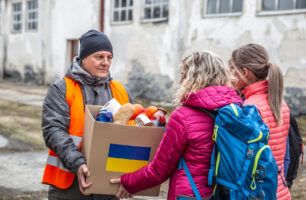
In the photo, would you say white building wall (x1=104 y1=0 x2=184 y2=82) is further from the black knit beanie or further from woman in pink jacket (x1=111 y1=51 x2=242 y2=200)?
woman in pink jacket (x1=111 y1=51 x2=242 y2=200)

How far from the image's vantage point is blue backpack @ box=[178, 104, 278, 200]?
1.77 meters

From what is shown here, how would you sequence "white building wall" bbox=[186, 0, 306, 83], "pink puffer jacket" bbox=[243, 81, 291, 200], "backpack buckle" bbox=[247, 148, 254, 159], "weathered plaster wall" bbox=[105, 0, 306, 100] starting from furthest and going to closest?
"weathered plaster wall" bbox=[105, 0, 306, 100], "white building wall" bbox=[186, 0, 306, 83], "pink puffer jacket" bbox=[243, 81, 291, 200], "backpack buckle" bbox=[247, 148, 254, 159]

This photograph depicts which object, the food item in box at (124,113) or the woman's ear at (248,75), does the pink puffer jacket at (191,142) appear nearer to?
the food item in box at (124,113)

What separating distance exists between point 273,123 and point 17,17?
17942 mm

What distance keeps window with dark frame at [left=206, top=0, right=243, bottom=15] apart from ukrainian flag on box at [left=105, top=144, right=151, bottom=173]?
8.43m

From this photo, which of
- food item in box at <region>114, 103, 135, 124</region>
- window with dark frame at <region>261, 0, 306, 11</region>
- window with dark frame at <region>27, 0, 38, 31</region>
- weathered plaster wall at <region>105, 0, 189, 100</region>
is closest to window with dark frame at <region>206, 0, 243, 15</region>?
window with dark frame at <region>261, 0, 306, 11</region>

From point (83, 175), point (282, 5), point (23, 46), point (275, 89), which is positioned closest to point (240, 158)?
point (275, 89)

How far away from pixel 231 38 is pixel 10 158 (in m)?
6.44

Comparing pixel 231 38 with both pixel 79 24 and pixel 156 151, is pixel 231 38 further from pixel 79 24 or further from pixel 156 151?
pixel 156 151

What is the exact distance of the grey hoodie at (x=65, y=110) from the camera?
211 cm

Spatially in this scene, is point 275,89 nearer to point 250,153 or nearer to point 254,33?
point 250,153

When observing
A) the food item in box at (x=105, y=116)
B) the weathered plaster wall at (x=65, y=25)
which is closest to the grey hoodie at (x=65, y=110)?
the food item in box at (x=105, y=116)

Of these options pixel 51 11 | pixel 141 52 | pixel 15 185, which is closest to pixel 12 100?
pixel 141 52

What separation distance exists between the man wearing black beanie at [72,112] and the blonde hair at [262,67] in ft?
2.78
